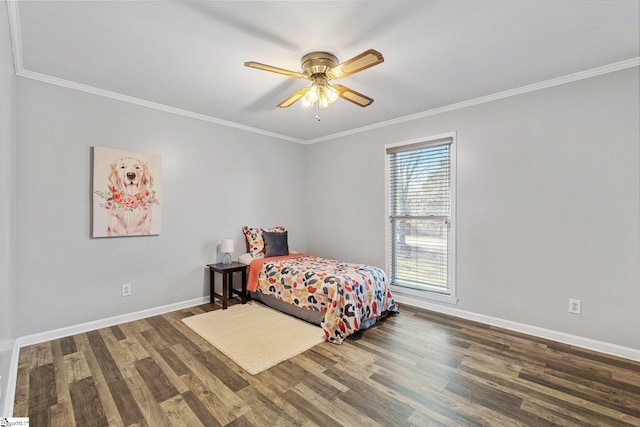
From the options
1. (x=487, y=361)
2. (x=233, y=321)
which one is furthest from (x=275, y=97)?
(x=487, y=361)

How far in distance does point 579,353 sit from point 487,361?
0.91m

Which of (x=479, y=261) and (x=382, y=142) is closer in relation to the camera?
(x=479, y=261)

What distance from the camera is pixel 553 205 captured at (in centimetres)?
285

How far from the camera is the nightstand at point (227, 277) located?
3659 mm

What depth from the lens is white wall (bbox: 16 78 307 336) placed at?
8.94 ft

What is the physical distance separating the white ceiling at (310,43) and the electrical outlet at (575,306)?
2.14m

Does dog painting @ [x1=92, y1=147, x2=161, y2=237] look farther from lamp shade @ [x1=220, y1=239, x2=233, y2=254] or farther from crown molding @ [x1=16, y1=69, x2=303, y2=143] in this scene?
lamp shade @ [x1=220, y1=239, x2=233, y2=254]

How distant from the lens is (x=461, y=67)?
2584mm

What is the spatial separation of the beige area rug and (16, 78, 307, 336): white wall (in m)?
0.73

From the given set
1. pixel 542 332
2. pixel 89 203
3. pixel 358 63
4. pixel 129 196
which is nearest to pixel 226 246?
pixel 129 196

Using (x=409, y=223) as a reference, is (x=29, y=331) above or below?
below


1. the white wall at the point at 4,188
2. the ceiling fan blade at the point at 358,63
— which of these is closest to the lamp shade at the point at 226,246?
the white wall at the point at 4,188

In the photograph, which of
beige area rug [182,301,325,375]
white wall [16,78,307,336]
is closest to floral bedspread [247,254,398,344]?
beige area rug [182,301,325,375]

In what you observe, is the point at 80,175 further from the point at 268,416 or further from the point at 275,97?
the point at 268,416
